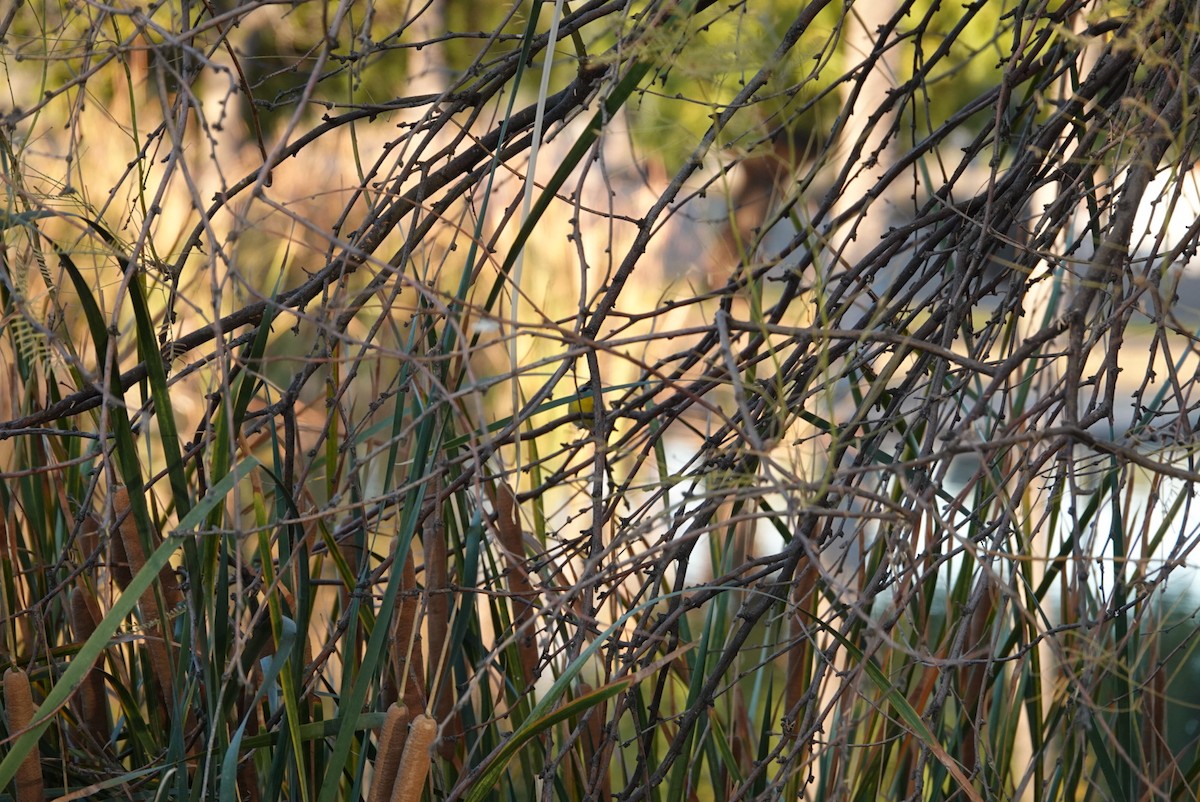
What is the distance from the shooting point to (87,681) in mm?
773

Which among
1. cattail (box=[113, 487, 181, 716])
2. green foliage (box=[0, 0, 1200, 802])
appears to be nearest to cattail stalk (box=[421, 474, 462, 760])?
green foliage (box=[0, 0, 1200, 802])

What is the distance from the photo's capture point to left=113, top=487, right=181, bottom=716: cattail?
638 millimetres

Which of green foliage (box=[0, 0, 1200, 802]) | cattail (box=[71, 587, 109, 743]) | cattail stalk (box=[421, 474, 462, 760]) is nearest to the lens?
green foliage (box=[0, 0, 1200, 802])

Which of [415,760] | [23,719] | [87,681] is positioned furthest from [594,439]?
[87,681]

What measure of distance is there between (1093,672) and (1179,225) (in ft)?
6.24

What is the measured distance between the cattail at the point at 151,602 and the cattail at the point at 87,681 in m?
0.07

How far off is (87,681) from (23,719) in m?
0.17

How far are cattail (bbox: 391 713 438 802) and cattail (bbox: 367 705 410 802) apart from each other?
0.05ft

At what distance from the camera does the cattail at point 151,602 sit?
2.09 ft

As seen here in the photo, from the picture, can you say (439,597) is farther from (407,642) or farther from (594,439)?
(594,439)

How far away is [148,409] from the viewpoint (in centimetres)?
63

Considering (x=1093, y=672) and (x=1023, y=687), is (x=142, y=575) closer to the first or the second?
(x=1093, y=672)

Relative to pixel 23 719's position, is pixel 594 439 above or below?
above

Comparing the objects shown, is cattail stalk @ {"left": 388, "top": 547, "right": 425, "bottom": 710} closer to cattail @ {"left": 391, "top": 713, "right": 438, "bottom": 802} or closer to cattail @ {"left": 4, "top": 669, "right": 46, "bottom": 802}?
cattail @ {"left": 391, "top": 713, "right": 438, "bottom": 802}
